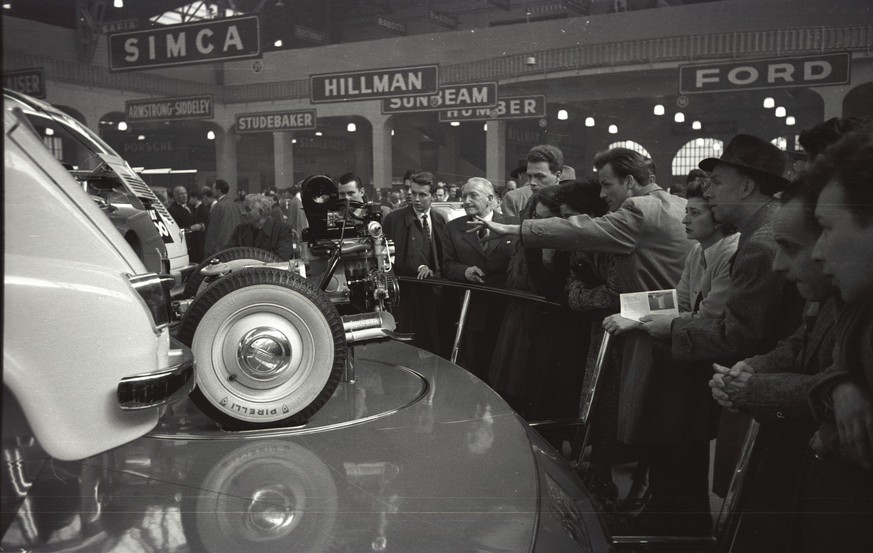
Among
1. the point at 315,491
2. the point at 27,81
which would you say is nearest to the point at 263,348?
the point at 315,491

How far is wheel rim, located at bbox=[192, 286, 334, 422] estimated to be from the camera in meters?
1.29

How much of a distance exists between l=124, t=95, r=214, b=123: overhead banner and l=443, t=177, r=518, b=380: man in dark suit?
1.49 metres

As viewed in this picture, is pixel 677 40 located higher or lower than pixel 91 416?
higher

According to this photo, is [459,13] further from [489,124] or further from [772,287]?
[772,287]

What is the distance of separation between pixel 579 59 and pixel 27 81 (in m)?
0.66

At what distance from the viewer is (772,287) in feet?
4.56

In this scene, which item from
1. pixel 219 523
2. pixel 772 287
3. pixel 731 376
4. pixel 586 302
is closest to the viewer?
pixel 219 523

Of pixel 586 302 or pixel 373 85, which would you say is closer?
pixel 373 85

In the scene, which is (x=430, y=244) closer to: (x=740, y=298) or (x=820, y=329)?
(x=740, y=298)

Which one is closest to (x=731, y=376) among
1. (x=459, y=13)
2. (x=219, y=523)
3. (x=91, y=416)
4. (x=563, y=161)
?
(x=563, y=161)

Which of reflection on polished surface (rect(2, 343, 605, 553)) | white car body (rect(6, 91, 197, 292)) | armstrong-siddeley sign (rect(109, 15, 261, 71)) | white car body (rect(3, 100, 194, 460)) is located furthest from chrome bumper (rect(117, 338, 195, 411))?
armstrong-siddeley sign (rect(109, 15, 261, 71))

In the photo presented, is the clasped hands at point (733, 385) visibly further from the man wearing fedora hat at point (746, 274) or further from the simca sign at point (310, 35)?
the simca sign at point (310, 35)

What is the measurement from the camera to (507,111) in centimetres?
107

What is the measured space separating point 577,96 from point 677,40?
15 centimetres
